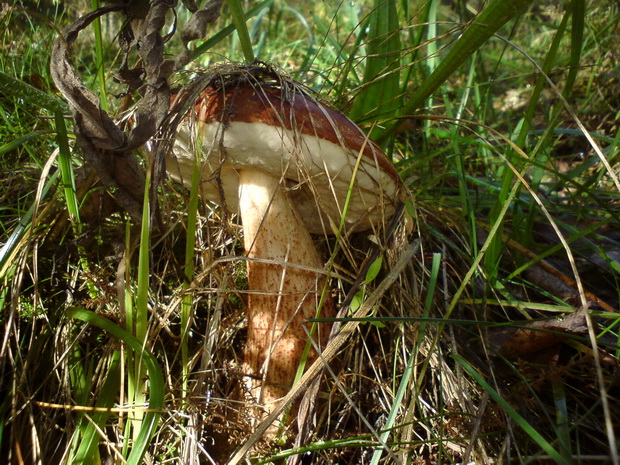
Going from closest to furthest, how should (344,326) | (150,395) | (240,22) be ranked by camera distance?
(150,395), (344,326), (240,22)

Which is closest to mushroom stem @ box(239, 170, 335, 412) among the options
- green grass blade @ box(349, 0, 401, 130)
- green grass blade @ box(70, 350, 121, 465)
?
green grass blade @ box(70, 350, 121, 465)

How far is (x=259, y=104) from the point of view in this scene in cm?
110

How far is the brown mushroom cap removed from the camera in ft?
3.51

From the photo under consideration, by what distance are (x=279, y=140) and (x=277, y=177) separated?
0.21 meters

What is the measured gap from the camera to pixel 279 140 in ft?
3.51

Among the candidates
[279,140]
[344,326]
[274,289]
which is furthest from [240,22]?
[344,326]

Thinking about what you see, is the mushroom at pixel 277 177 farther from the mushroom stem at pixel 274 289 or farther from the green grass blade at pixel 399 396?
the green grass blade at pixel 399 396

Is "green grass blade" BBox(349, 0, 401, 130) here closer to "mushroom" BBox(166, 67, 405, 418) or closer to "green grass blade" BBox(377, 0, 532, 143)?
"green grass blade" BBox(377, 0, 532, 143)

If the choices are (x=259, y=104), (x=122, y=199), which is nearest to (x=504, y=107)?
(x=259, y=104)

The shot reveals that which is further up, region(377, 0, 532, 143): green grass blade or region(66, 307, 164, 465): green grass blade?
region(377, 0, 532, 143): green grass blade

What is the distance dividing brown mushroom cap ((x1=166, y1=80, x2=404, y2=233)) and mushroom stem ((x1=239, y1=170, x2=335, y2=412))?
106 mm

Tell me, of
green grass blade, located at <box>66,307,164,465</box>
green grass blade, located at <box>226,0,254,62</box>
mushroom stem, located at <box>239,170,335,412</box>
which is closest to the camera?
green grass blade, located at <box>66,307,164,465</box>

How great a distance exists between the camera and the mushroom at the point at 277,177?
3.57 ft

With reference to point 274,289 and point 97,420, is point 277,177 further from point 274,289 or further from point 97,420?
point 97,420
